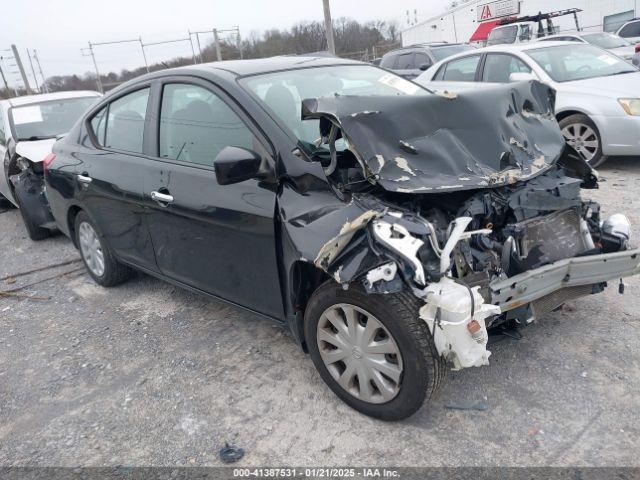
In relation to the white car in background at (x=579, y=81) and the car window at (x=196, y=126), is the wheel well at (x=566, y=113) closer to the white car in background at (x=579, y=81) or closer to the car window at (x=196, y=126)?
the white car in background at (x=579, y=81)

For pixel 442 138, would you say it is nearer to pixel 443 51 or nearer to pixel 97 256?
pixel 97 256

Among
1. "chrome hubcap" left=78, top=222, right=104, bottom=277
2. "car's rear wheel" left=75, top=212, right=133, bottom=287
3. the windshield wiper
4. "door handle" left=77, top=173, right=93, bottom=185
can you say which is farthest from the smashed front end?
Answer: the windshield wiper

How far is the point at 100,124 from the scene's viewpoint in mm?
4238

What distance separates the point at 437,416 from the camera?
2.61 metres

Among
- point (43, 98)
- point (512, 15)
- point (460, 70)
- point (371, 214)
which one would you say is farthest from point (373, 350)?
point (512, 15)

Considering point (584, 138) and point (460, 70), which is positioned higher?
point (460, 70)

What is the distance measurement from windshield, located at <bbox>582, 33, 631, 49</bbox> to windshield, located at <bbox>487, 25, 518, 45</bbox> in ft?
10.6

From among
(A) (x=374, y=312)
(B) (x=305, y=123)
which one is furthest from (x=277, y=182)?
(A) (x=374, y=312)

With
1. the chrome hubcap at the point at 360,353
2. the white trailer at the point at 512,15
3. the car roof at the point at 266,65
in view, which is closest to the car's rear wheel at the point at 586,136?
the car roof at the point at 266,65

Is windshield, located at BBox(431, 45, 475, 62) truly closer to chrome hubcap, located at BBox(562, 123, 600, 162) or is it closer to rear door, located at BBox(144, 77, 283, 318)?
chrome hubcap, located at BBox(562, 123, 600, 162)

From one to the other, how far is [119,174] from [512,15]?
23.2 metres

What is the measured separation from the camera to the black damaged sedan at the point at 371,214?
7.47 feet

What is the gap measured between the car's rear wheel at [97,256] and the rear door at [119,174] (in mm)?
181

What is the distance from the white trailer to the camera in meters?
23.8
